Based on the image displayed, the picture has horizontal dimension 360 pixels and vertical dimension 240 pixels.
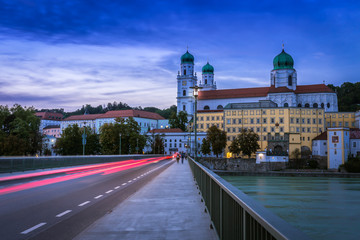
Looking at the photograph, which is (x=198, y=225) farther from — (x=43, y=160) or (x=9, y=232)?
(x=43, y=160)

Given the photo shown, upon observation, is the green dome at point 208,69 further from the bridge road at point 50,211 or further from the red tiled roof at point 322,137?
the bridge road at point 50,211

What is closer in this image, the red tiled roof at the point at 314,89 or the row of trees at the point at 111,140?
the row of trees at the point at 111,140

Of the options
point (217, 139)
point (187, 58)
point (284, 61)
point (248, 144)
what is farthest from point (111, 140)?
point (284, 61)

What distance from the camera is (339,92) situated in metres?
191

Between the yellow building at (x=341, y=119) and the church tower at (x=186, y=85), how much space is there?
5581cm

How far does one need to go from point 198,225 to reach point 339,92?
7773 inches

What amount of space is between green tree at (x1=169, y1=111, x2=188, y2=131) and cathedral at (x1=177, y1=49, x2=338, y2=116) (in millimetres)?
2415

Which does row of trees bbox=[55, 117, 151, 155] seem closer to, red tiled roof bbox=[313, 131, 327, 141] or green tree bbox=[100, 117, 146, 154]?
green tree bbox=[100, 117, 146, 154]

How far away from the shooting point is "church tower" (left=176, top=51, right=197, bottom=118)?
557ft

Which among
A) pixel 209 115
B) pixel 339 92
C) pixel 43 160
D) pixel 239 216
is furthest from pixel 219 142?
pixel 239 216

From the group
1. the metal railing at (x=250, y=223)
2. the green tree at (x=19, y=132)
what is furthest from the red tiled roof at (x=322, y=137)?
the metal railing at (x=250, y=223)

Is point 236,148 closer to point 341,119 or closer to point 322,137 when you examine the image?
point 322,137

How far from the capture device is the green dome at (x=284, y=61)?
156m

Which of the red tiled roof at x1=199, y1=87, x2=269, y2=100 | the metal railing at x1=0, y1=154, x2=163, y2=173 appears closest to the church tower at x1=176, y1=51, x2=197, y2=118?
the red tiled roof at x1=199, y1=87, x2=269, y2=100
